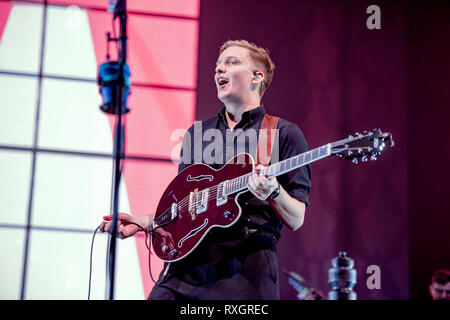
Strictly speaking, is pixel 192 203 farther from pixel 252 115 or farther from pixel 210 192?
pixel 252 115

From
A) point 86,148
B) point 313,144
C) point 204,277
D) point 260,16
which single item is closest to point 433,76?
point 313,144

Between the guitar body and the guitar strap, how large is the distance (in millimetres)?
132

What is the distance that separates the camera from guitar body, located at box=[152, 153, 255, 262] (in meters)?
2.59

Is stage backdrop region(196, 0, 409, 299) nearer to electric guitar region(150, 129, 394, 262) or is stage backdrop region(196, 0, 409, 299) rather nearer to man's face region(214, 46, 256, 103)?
man's face region(214, 46, 256, 103)

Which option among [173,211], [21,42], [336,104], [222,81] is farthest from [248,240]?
[21,42]

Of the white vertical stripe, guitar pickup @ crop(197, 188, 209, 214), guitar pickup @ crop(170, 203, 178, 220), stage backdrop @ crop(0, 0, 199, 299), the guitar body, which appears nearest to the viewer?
the guitar body

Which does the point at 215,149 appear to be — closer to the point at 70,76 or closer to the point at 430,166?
the point at 70,76

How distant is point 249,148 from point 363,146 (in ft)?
1.89

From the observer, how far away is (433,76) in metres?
6.42

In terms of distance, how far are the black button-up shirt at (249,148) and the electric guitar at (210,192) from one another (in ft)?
0.28

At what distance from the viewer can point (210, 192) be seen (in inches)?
106

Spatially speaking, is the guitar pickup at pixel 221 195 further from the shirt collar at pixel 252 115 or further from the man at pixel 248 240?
the shirt collar at pixel 252 115

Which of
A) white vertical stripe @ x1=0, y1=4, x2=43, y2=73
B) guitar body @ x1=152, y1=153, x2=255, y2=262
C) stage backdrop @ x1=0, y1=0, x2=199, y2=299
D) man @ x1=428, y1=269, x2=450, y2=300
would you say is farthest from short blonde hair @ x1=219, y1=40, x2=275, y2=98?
white vertical stripe @ x1=0, y1=4, x2=43, y2=73

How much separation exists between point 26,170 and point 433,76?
14.3 ft
